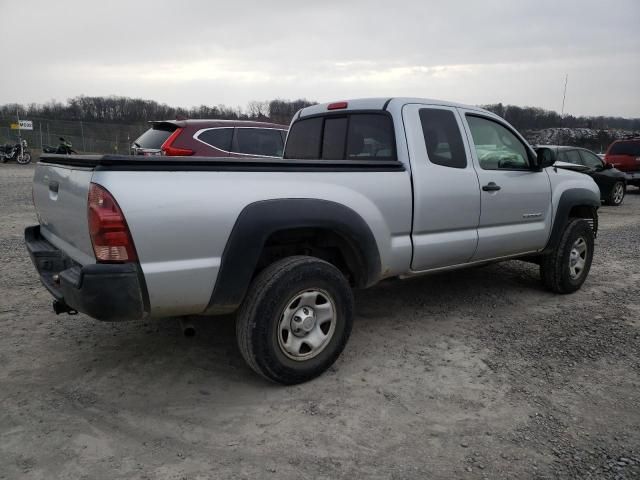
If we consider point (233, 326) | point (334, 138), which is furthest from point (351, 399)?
point (334, 138)

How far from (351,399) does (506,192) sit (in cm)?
242

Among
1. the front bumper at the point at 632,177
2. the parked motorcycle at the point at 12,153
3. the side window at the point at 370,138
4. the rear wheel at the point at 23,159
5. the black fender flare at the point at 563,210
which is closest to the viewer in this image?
the side window at the point at 370,138

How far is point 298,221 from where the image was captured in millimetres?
3078

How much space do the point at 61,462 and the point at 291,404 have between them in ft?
4.07

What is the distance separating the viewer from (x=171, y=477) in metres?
2.35

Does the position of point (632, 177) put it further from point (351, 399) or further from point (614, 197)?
point (351, 399)

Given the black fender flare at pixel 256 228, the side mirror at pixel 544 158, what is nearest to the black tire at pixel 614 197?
the side mirror at pixel 544 158

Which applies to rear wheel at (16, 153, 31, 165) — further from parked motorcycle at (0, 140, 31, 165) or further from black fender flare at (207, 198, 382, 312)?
black fender flare at (207, 198, 382, 312)

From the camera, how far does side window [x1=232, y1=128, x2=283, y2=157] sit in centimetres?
807

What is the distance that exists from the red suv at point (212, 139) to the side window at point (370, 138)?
12.7 ft

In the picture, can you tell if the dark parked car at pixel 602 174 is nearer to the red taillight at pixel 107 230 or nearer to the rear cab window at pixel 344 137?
the rear cab window at pixel 344 137

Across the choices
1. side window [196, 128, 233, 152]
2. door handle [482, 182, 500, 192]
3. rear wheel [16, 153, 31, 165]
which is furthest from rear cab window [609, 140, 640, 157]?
rear wheel [16, 153, 31, 165]

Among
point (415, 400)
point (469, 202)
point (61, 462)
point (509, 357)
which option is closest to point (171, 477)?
point (61, 462)

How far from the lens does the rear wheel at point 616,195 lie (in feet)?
44.1
